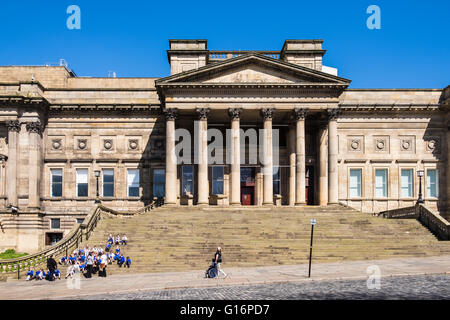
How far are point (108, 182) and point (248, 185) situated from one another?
13245 mm

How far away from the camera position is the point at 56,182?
49.0 m

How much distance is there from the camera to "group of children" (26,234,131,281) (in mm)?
28125

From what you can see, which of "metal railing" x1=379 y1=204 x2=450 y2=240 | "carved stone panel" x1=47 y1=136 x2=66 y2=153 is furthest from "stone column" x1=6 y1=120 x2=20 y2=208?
"metal railing" x1=379 y1=204 x2=450 y2=240

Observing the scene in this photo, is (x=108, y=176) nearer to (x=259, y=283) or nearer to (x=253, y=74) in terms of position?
(x=253, y=74)

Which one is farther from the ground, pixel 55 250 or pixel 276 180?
pixel 276 180

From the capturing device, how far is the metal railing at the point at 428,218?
117ft

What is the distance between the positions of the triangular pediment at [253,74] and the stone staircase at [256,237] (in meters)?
10.8

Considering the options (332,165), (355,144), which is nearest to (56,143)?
(332,165)

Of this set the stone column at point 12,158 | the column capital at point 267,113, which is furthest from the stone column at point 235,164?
the stone column at point 12,158

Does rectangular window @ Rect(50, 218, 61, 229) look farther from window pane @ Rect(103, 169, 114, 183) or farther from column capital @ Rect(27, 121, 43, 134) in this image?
column capital @ Rect(27, 121, 43, 134)

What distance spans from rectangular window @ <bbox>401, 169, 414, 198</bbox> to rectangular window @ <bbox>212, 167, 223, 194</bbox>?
1742 cm

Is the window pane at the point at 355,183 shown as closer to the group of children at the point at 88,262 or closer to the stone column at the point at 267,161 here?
the stone column at the point at 267,161
